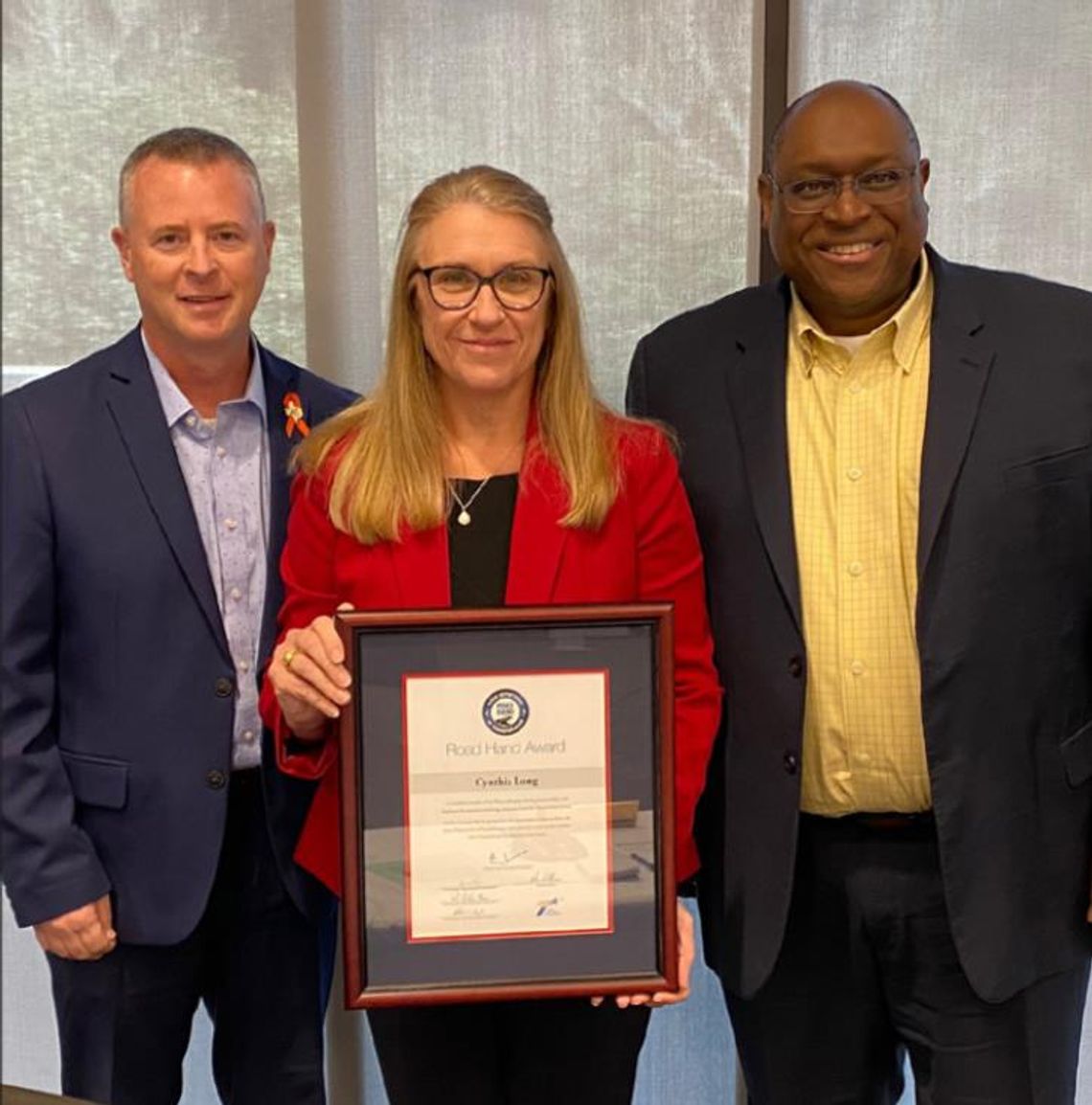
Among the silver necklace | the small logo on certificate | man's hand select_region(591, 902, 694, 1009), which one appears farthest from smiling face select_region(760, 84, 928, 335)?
man's hand select_region(591, 902, 694, 1009)

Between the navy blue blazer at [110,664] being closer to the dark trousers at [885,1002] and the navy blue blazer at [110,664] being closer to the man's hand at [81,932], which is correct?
the man's hand at [81,932]

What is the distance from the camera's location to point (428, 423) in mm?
1714

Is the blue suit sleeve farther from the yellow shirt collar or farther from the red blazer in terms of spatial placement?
the yellow shirt collar

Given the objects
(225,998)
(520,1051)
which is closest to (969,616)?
(520,1051)

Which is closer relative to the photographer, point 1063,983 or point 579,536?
point 579,536

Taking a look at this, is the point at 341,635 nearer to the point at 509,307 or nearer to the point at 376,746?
the point at 376,746

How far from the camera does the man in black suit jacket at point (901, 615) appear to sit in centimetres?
167

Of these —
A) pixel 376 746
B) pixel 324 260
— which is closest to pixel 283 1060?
pixel 376 746

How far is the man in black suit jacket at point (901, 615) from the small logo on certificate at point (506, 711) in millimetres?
354

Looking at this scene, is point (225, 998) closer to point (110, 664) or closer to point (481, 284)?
point (110, 664)

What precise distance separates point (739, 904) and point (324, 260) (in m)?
1.27

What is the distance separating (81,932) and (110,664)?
1.16ft

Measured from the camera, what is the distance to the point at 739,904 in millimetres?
1808

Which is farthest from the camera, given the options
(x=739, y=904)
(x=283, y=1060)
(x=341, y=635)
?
(x=283, y=1060)
